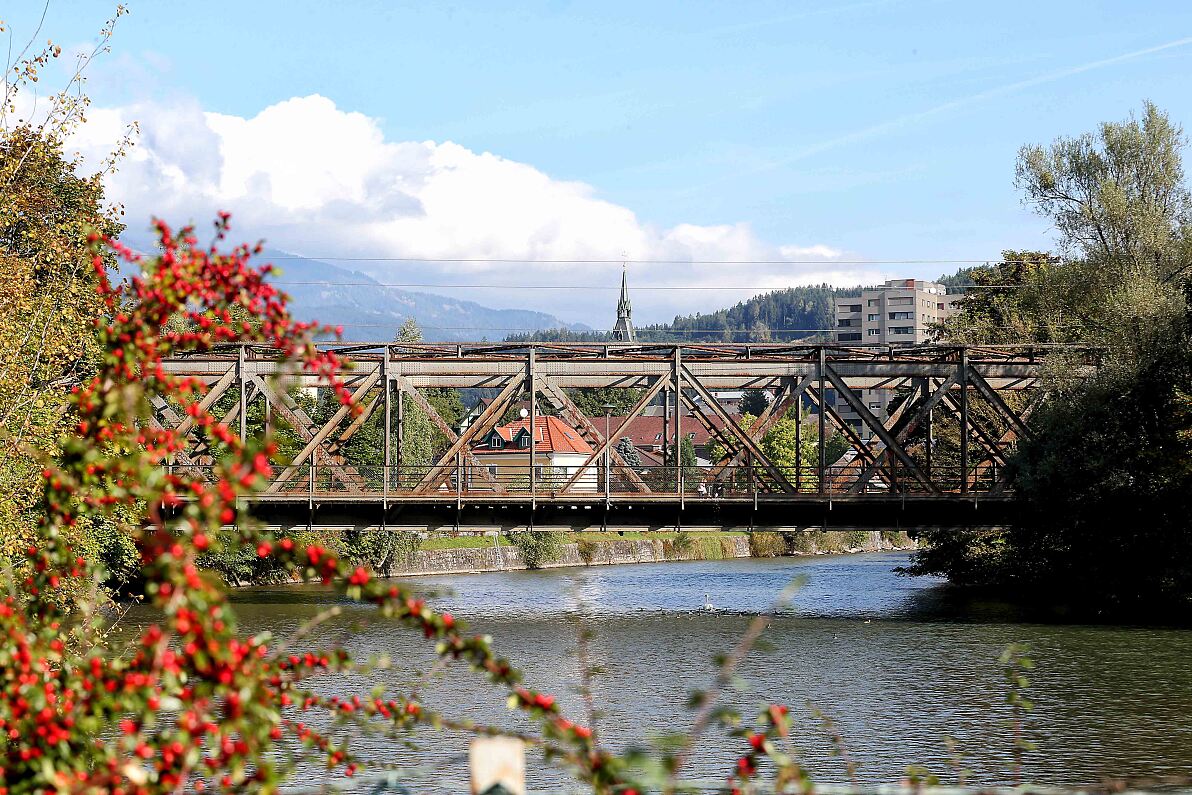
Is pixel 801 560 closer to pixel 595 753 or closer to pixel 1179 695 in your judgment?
pixel 1179 695

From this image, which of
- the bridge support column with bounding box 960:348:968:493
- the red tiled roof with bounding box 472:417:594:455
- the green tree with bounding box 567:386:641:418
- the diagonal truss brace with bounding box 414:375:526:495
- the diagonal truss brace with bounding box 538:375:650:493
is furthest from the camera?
the green tree with bounding box 567:386:641:418

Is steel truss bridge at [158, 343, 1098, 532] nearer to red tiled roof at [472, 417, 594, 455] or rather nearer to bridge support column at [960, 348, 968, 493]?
bridge support column at [960, 348, 968, 493]

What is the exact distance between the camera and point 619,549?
69.8m

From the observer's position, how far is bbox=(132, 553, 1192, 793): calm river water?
66.0 ft

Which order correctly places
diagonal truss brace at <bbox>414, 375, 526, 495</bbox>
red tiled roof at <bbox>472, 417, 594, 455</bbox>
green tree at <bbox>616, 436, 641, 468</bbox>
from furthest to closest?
red tiled roof at <bbox>472, 417, 594, 455</bbox> < green tree at <bbox>616, 436, 641, 468</bbox> < diagonal truss brace at <bbox>414, 375, 526, 495</bbox>

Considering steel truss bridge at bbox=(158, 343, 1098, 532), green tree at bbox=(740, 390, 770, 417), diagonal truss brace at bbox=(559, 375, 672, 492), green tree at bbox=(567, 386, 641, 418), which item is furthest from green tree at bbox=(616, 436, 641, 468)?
green tree at bbox=(740, 390, 770, 417)

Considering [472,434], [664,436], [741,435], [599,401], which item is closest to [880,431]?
[741,435]

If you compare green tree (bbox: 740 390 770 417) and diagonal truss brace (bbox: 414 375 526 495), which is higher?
green tree (bbox: 740 390 770 417)

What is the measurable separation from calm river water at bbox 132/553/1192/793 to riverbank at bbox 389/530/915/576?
14.0m

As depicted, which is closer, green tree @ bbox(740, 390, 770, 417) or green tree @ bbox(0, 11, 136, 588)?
green tree @ bbox(0, 11, 136, 588)

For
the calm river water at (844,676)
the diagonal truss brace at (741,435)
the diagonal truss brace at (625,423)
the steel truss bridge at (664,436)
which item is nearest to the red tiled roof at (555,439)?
the steel truss bridge at (664,436)

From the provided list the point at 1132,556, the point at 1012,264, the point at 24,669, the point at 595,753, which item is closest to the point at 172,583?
the point at 24,669

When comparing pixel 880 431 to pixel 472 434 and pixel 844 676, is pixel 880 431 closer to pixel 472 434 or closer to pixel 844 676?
pixel 472 434

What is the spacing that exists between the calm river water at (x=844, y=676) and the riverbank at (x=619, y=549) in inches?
552
